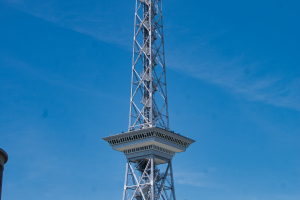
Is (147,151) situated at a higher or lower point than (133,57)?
lower

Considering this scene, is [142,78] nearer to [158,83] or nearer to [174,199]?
[158,83]

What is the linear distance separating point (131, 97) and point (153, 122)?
9.24 meters

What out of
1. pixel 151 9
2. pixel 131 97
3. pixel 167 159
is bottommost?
pixel 167 159

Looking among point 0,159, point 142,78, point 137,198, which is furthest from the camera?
point 142,78

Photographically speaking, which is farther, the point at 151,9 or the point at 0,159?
the point at 151,9

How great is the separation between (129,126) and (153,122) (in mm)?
5193

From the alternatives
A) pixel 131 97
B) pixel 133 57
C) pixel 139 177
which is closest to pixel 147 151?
pixel 139 177

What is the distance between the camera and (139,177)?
12450 centimetres

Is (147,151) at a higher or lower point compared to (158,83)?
lower

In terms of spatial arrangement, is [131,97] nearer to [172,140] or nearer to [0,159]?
[172,140]

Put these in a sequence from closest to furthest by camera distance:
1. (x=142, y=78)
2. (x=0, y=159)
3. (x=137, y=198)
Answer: (x=0, y=159), (x=137, y=198), (x=142, y=78)

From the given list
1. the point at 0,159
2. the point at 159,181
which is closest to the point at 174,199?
the point at 159,181

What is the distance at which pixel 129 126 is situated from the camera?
12519 cm

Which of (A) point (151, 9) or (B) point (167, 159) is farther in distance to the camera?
(A) point (151, 9)
